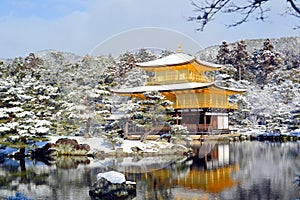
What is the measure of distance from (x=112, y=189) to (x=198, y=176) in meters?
3.49

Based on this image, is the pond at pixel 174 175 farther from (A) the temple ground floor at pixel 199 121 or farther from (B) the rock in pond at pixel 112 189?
(A) the temple ground floor at pixel 199 121

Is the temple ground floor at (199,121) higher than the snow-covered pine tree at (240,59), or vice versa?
the snow-covered pine tree at (240,59)

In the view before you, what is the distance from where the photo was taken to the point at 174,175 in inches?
465

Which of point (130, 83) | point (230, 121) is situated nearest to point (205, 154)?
point (230, 121)

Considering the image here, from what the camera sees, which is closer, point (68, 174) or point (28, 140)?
point (68, 174)

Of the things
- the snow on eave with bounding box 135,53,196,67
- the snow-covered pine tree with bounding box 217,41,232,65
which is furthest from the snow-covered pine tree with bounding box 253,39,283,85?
the snow on eave with bounding box 135,53,196,67

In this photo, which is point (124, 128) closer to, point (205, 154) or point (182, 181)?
point (205, 154)

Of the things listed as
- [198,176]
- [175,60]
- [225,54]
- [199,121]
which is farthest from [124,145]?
[225,54]

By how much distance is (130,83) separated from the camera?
33.6 metres

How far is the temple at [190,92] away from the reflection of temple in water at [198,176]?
361 inches

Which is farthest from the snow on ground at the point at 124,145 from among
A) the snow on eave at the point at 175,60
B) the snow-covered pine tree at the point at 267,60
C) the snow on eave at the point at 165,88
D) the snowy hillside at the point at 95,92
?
the snow-covered pine tree at the point at 267,60

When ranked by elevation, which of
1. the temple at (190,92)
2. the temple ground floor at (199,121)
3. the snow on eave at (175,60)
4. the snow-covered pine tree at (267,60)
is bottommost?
the temple ground floor at (199,121)

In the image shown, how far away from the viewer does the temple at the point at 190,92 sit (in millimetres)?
25453

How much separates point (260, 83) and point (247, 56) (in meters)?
3.73
